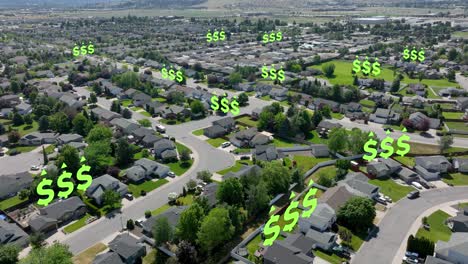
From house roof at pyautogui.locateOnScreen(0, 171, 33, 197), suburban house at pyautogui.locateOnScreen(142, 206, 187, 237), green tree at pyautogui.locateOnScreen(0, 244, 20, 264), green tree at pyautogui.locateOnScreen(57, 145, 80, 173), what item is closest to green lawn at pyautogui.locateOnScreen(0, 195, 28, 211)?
house roof at pyautogui.locateOnScreen(0, 171, 33, 197)

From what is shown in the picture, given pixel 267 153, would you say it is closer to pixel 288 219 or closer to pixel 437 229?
pixel 288 219

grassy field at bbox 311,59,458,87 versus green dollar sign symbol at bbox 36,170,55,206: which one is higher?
grassy field at bbox 311,59,458,87

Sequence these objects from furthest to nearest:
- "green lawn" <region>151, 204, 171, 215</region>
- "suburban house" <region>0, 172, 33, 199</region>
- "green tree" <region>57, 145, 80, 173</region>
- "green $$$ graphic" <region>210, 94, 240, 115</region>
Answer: "green $$$ graphic" <region>210, 94, 240, 115</region> → "green tree" <region>57, 145, 80, 173</region> → "suburban house" <region>0, 172, 33, 199</region> → "green lawn" <region>151, 204, 171, 215</region>

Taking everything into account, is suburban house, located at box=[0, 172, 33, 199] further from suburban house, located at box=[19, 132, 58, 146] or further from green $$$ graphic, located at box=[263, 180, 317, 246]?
green $$$ graphic, located at box=[263, 180, 317, 246]

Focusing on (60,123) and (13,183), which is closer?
(13,183)

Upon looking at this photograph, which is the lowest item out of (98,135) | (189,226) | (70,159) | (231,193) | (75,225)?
(75,225)

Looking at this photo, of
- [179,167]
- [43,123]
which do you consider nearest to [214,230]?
[179,167]

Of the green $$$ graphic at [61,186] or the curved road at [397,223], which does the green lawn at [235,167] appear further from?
the curved road at [397,223]
